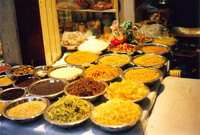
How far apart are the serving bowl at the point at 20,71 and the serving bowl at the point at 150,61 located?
1712 millimetres

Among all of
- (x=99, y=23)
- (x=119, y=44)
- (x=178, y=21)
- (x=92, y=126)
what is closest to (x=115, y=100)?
(x=92, y=126)

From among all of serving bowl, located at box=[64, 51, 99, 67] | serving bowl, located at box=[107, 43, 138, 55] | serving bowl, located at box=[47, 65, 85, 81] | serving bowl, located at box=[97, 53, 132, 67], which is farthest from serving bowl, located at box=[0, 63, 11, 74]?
serving bowl, located at box=[107, 43, 138, 55]

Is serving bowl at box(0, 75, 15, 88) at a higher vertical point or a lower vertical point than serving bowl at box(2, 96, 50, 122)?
higher

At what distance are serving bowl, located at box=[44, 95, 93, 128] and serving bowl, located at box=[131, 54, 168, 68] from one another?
4.95ft

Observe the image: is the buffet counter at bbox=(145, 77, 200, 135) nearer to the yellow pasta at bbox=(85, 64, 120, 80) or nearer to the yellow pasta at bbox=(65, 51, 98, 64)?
the yellow pasta at bbox=(85, 64, 120, 80)

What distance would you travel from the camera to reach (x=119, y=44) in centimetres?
450

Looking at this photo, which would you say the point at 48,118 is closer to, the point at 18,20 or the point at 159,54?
the point at 18,20

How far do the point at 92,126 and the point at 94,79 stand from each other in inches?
31.9

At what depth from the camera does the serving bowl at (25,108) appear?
2.42 meters

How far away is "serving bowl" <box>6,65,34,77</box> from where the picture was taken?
11.2ft

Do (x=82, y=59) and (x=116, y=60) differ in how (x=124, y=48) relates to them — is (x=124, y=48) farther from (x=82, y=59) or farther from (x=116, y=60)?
(x=82, y=59)

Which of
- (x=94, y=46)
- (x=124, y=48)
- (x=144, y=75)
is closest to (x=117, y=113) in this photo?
(x=144, y=75)

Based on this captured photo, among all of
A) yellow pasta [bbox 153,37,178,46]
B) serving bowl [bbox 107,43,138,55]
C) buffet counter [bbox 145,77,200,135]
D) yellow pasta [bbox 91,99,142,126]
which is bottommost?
buffet counter [bbox 145,77,200,135]

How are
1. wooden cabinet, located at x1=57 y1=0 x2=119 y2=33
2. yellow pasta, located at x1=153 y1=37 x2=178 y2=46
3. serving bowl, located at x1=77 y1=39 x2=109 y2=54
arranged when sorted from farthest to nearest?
1. wooden cabinet, located at x1=57 y1=0 x2=119 y2=33
2. yellow pasta, located at x1=153 y1=37 x2=178 y2=46
3. serving bowl, located at x1=77 y1=39 x2=109 y2=54
